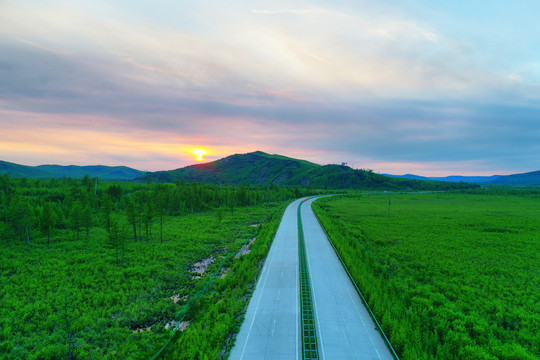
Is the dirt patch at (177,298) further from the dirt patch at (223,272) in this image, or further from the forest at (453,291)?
the forest at (453,291)

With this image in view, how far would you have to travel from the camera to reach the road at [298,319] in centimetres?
1365

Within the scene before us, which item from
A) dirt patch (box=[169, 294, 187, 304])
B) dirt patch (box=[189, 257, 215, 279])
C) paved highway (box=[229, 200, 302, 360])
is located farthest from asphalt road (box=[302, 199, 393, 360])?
dirt patch (box=[189, 257, 215, 279])

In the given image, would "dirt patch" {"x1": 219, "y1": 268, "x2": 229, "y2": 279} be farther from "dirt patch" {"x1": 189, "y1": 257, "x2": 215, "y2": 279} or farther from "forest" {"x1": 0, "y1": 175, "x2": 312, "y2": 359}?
"dirt patch" {"x1": 189, "y1": 257, "x2": 215, "y2": 279}

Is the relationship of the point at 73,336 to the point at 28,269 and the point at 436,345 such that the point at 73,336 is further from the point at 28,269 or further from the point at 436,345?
the point at 436,345

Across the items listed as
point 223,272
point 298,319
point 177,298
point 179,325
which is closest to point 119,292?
point 177,298

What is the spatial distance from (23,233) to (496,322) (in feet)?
205

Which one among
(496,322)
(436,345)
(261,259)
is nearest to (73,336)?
(261,259)

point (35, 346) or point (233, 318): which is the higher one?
point (233, 318)

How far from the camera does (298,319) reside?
16.5 m

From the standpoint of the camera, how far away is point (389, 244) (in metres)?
36.8

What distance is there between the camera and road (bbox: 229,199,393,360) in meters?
→ 13.6

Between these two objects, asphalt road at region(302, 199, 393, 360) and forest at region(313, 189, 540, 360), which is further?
forest at region(313, 189, 540, 360)

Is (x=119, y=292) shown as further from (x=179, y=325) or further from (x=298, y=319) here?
(x=298, y=319)

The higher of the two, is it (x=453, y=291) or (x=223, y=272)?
(x=453, y=291)
